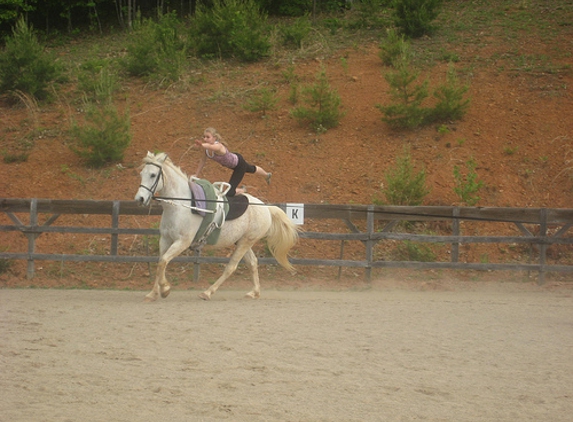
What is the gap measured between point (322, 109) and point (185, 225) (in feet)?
32.3

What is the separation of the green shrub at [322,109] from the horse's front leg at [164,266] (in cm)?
959

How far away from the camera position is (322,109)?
59.6 feet

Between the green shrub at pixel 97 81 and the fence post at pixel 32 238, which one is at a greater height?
the green shrub at pixel 97 81

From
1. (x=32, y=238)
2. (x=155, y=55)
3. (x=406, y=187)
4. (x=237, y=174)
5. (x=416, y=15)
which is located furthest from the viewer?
(x=416, y=15)

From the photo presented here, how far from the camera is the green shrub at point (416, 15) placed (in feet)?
77.1

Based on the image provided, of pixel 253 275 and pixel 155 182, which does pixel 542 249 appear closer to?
pixel 253 275

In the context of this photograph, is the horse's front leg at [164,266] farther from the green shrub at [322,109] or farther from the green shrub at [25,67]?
the green shrub at [25,67]

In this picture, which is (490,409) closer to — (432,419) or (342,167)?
(432,419)

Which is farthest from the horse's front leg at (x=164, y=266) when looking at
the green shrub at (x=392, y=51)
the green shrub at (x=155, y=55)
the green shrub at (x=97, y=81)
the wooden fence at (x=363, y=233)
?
the green shrub at (x=392, y=51)

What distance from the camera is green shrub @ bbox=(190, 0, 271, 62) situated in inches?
889

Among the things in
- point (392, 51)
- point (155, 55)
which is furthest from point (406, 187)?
point (155, 55)

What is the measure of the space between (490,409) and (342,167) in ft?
39.7

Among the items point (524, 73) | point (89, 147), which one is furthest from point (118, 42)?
point (524, 73)

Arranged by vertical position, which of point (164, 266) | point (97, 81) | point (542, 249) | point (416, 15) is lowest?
point (542, 249)
